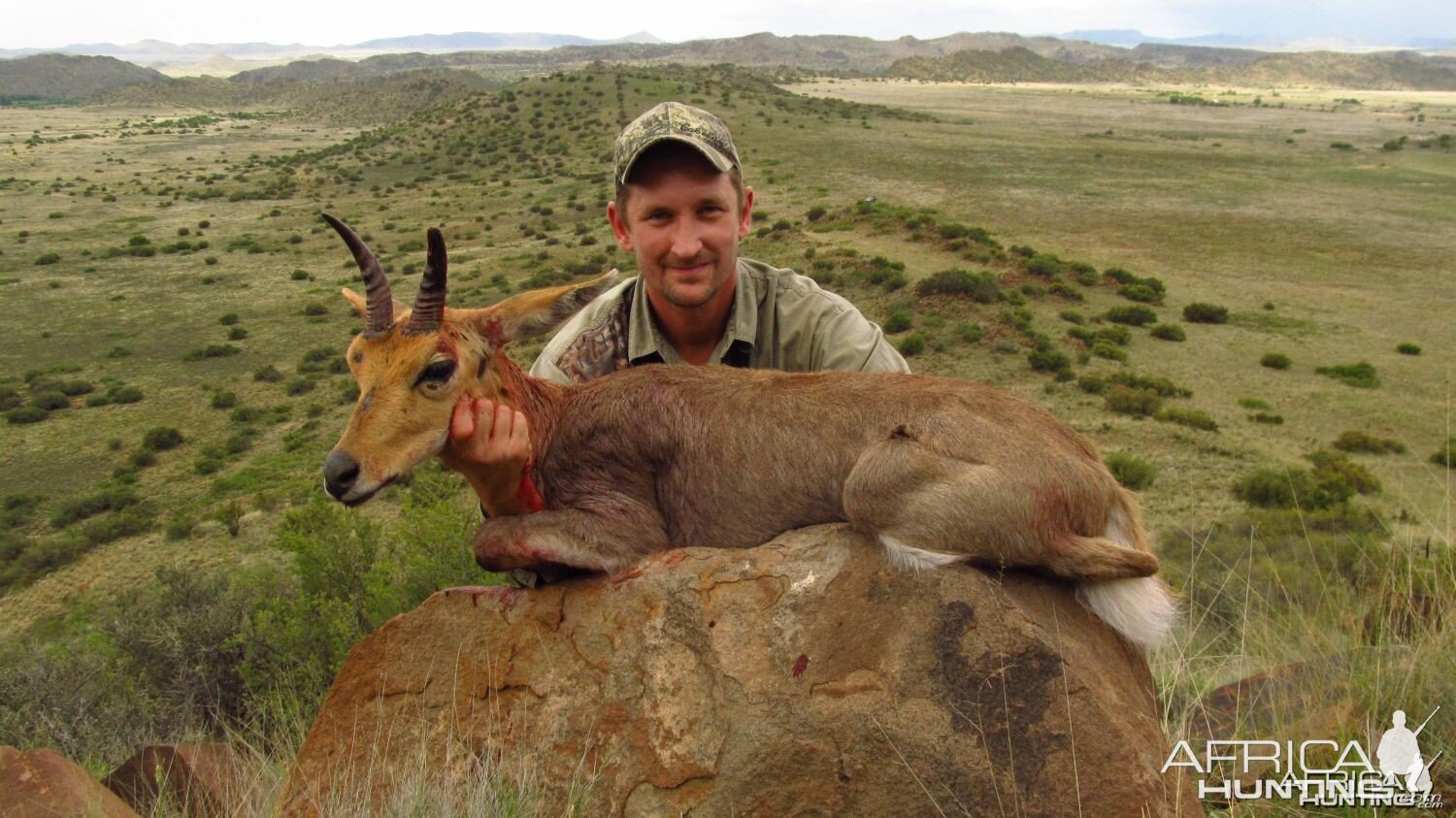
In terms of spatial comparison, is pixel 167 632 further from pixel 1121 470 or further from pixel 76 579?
pixel 1121 470

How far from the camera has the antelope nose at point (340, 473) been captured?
4.25m

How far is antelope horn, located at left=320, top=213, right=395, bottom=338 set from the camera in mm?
4586

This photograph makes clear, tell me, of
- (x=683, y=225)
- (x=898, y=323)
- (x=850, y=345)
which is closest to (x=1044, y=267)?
(x=898, y=323)

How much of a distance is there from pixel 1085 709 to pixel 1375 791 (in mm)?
2095

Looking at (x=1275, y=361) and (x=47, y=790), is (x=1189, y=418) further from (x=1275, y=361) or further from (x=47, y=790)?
(x=47, y=790)

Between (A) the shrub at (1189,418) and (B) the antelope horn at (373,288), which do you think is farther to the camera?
(A) the shrub at (1189,418)

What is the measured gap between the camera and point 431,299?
4.74 meters

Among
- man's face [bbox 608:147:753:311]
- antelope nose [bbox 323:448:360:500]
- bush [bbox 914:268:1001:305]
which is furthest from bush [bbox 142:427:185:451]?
bush [bbox 914:268:1001:305]

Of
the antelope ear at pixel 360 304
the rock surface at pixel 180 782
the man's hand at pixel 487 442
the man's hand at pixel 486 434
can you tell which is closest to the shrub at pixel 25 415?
the rock surface at pixel 180 782

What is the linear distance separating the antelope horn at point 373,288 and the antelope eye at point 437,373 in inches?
13.4

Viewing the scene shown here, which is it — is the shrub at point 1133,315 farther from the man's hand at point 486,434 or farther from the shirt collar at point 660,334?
the man's hand at point 486,434

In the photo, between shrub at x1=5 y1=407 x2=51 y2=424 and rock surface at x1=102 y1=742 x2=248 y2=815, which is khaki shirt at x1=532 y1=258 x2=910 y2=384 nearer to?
rock surface at x1=102 y1=742 x2=248 y2=815

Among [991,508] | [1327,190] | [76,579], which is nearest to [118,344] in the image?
[76,579]

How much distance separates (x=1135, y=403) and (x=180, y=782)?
76.5ft
